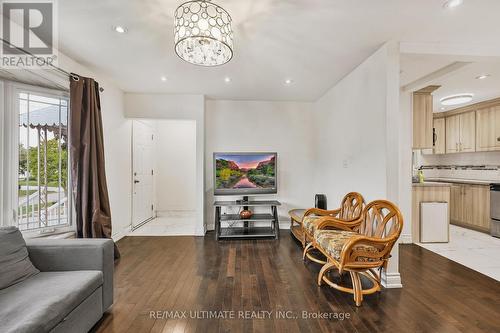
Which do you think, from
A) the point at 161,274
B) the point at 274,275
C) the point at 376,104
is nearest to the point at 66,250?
the point at 161,274

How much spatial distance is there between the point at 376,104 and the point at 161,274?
3119mm

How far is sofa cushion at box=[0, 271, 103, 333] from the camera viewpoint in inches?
46.0

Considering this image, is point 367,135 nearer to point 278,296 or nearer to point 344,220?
point 344,220

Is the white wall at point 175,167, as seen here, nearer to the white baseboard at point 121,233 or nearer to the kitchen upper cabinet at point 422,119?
the white baseboard at point 121,233

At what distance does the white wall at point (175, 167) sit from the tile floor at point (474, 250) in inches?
191

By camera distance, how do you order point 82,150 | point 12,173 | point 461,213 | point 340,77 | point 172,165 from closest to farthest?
point 12,173, point 82,150, point 340,77, point 461,213, point 172,165

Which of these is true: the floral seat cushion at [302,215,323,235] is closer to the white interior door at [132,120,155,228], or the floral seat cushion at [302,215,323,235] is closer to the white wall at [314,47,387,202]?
the white wall at [314,47,387,202]

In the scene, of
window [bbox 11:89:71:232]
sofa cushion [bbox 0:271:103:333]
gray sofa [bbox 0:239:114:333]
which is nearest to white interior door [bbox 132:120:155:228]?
window [bbox 11:89:71:232]

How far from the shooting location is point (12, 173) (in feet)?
7.43

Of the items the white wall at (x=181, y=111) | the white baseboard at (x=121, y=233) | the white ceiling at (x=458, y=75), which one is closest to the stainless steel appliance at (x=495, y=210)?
the white ceiling at (x=458, y=75)

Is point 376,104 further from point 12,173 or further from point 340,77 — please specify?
point 12,173

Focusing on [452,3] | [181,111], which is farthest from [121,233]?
[452,3]

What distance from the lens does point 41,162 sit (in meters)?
2.56

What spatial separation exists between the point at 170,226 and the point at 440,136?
20.6ft
